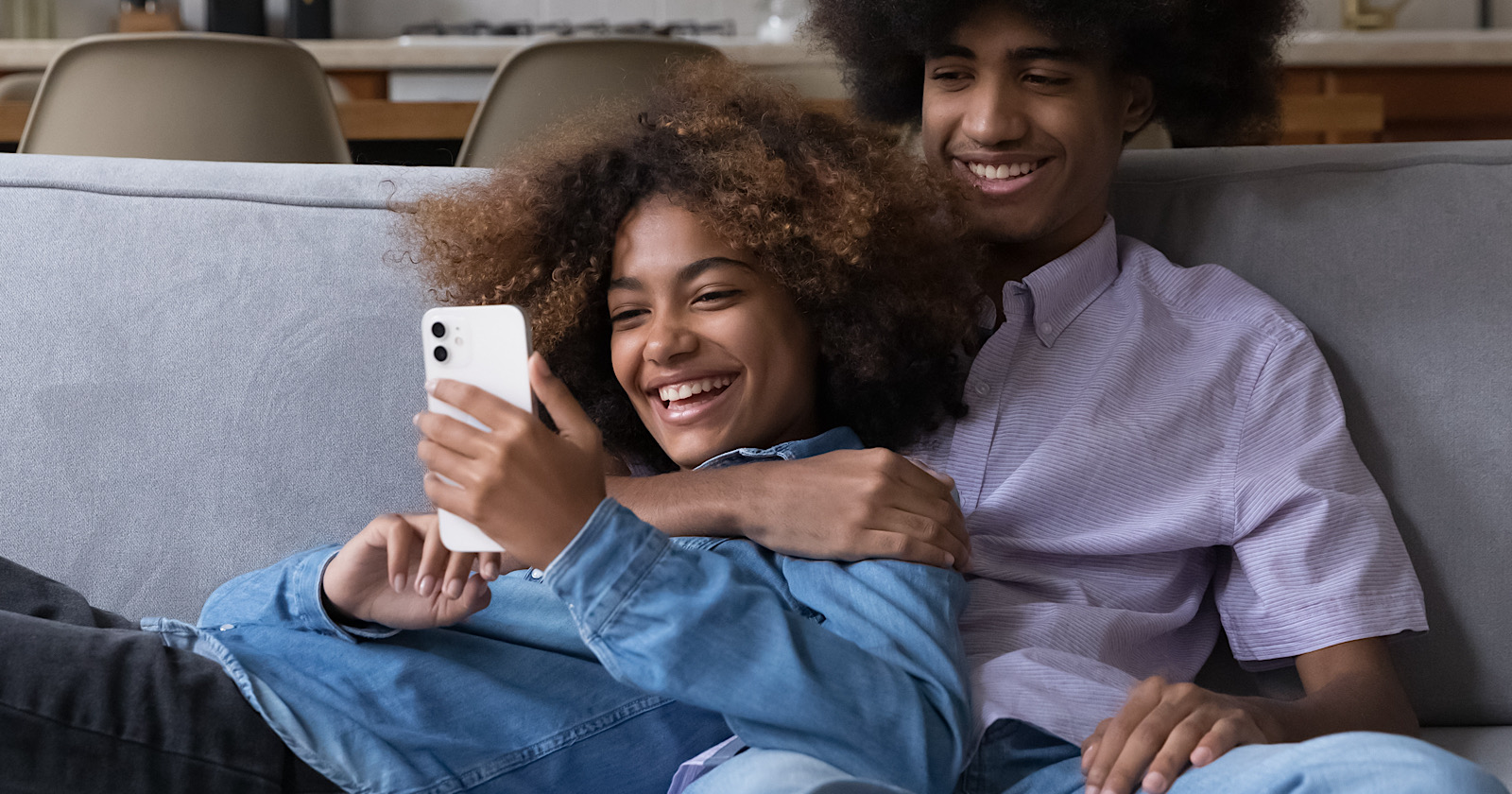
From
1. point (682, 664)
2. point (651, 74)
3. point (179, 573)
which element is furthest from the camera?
point (651, 74)

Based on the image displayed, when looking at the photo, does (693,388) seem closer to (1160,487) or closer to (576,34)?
(1160,487)

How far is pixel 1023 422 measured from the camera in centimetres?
114

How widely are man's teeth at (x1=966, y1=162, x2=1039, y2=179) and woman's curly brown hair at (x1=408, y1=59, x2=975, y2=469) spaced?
0.34ft

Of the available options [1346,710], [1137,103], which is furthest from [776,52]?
[1346,710]

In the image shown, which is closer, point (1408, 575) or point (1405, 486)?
point (1408, 575)

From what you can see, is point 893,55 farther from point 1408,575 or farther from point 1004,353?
point 1408,575

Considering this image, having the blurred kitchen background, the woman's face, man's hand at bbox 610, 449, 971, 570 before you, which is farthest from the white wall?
man's hand at bbox 610, 449, 971, 570

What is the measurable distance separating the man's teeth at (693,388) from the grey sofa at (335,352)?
1.10 feet

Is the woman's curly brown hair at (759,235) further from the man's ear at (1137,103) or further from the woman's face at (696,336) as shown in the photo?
the man's ear at (1137,103)

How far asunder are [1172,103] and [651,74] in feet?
3.03

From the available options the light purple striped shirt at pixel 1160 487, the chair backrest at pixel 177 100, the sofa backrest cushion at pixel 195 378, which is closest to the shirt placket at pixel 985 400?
the light purple striped shirt at pixel 1160 487

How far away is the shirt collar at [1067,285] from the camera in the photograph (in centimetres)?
119

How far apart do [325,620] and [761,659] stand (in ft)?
1.21

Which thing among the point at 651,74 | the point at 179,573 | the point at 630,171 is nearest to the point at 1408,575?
the point at 630,171
